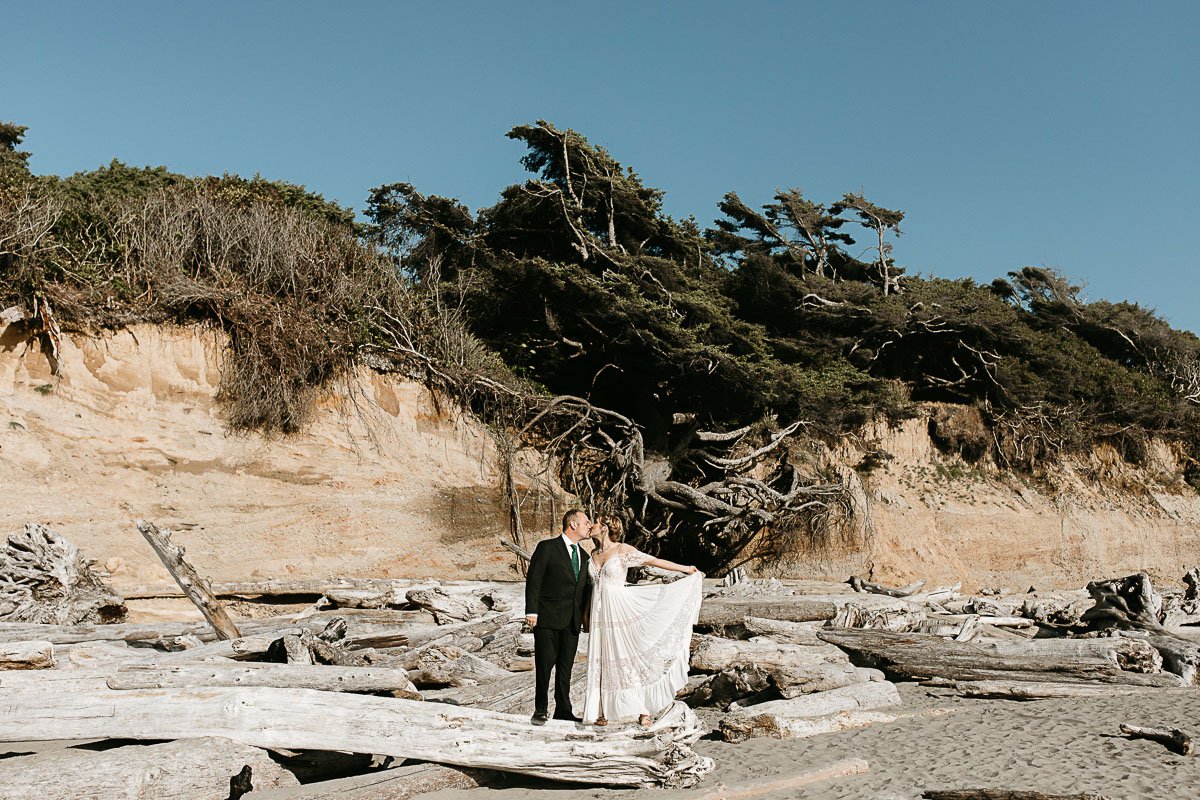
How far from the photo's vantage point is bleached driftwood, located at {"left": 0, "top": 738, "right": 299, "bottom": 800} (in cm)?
503

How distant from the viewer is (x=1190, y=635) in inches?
519

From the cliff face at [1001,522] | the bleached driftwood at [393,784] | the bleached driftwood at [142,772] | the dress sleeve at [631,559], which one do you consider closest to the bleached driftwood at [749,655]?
the dress sleeve at [631,559]

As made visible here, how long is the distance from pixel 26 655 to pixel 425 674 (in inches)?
125

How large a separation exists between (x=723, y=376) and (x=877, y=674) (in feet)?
33.8

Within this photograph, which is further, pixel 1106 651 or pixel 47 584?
pixel 47 584

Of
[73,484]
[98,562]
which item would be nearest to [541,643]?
[98,562]

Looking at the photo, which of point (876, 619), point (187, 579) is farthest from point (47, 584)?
point (876, 619)

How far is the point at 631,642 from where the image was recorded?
6.37m

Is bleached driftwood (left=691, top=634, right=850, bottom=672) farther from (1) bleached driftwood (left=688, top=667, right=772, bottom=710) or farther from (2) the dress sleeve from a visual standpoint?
(2) the dress sleeve

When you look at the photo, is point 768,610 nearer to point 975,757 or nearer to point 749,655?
point 749,655

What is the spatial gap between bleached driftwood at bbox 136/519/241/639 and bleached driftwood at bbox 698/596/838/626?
218 inches

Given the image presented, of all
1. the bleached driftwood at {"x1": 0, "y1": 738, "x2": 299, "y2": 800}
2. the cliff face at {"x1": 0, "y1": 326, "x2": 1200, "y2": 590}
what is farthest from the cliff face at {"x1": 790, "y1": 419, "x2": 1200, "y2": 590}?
the bleached driftwood at {"x1": 0, "y1": 738, "x2": 299, "y2": 800}

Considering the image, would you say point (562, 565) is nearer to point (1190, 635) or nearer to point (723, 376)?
point (1190, 635)

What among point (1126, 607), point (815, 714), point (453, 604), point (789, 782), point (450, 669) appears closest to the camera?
point (789, 782)
